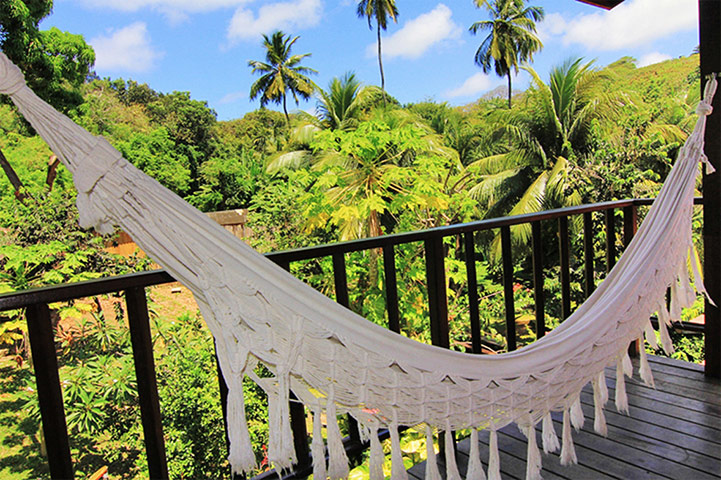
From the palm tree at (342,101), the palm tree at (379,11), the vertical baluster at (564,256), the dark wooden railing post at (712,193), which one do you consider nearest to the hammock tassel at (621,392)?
the vertical baluster at (564,256)

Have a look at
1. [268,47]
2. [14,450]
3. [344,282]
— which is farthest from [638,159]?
[268,47]

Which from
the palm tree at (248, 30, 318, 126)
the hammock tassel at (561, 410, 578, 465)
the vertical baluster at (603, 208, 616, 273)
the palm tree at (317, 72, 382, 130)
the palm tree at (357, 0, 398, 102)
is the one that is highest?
the palm tree at (357, 0, 398, 102)

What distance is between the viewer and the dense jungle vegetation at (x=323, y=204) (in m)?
4.80

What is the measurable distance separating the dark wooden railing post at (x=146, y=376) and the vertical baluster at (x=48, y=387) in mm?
149

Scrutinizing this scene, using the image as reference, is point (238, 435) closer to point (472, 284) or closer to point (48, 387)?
point (48, 387)

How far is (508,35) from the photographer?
680 inches

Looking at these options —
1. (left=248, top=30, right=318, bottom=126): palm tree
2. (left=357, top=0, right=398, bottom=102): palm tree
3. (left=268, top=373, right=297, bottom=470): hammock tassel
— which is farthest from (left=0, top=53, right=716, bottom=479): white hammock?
(left=248, top=30, right=318, bottom=126): palm tree

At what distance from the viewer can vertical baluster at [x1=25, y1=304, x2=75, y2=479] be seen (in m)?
0.87

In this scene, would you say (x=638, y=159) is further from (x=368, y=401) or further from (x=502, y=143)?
(x=368, y=401)

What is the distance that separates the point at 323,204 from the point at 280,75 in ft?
42.8

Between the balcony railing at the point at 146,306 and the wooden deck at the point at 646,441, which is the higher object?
the balcony railing at the point at 146,306

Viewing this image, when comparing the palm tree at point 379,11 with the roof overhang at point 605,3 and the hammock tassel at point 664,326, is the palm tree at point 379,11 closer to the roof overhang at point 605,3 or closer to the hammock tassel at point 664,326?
the roof overhang at point 605,3

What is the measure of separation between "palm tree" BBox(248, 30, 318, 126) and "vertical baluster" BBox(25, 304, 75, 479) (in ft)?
58.8

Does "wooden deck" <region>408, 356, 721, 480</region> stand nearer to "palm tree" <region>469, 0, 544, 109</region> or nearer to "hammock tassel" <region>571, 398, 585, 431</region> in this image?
"hammock tassel" <region>571, 398, 585, 431</region>
